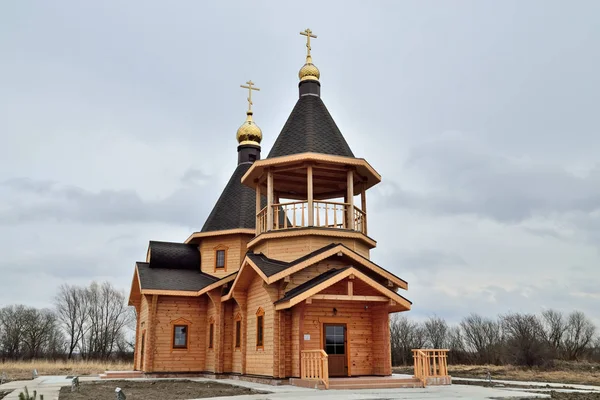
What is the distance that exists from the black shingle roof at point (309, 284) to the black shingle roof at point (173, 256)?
955cm

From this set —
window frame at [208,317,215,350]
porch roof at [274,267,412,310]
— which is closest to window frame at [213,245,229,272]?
window frame at [208,317,215,350]

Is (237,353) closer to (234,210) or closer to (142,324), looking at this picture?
(142,324)

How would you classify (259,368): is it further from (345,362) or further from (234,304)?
(234,304)

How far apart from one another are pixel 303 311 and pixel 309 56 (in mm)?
9722

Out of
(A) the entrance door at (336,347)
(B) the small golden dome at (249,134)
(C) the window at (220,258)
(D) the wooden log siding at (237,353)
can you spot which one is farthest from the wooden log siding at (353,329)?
(B) the small golden dome at (249,134)

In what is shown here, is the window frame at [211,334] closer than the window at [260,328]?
No

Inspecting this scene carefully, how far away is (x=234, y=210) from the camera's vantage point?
23641 millimetres

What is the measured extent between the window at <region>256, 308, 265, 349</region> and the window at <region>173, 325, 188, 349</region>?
19.8ft

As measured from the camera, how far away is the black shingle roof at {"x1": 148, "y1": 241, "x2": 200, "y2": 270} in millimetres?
23156

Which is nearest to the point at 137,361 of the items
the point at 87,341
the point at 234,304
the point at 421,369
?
the point at 234,304

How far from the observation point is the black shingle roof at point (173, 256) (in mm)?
23156

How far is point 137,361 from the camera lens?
23.3 metres

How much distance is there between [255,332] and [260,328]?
0.47 metres

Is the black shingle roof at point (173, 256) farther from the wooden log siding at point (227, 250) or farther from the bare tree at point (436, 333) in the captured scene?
the bare tree at point (436, 333)
